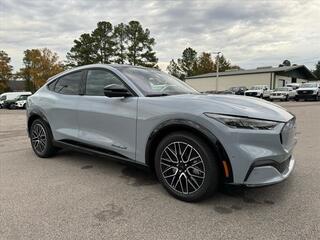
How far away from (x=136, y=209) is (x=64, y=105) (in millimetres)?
2303

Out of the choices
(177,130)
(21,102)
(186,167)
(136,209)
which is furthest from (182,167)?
(21,102)

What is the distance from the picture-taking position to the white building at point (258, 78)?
43938 millimetres

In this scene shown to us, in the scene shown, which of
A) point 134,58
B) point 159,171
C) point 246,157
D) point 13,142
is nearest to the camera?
point 246,157

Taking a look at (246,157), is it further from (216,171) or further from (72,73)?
(72,73)

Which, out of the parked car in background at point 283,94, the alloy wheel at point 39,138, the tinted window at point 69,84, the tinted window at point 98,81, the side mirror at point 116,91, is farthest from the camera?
the parked car in background at point 283,94

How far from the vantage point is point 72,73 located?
16.1 ft

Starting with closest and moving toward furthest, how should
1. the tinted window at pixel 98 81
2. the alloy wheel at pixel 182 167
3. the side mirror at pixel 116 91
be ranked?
the alloy wheel at pixel 182 167 → the side mirror at pixel 116 91 → the tinted window at pixel 98 81

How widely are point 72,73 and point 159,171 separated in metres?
2.40

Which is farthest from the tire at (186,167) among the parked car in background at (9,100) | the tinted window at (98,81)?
the parked car in background at (9,100)

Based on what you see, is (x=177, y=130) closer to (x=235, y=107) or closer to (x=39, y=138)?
(x=235, y=107)

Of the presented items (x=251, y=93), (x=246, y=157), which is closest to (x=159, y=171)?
(x=246, y=157)

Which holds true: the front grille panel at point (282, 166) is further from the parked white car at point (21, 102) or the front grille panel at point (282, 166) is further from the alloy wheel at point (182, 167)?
the parked white car at point (21, 102)

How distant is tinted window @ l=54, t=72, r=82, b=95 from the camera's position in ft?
15.5

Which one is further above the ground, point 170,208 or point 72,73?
point 72,73
